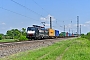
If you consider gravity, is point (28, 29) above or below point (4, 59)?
above

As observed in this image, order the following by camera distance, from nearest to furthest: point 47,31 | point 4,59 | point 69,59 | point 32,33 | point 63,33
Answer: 1. point 69,59
2. point 4,59
3. point 32,33
4. point 47,31
5. point 63,33

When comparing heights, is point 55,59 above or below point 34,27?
below

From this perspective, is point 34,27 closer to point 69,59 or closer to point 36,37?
point 36,37

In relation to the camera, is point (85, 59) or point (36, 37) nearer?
point (85, 59)

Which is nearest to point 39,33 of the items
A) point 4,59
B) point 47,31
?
point 47,31

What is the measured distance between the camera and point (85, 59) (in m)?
14.3

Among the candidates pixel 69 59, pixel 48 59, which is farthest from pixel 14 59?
pixel 69 59

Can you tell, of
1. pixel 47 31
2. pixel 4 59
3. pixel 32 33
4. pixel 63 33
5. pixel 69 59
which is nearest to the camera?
pixel 69 59

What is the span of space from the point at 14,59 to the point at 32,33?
39.5m

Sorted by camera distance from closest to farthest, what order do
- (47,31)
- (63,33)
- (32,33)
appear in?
1. (32,33)
2. (47,31)
3. (63,33)

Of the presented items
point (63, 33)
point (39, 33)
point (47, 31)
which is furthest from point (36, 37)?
point (63, 33)

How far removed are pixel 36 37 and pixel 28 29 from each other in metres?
2.82

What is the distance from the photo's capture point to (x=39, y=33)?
57.3 m

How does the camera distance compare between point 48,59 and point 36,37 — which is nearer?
point 48,59
